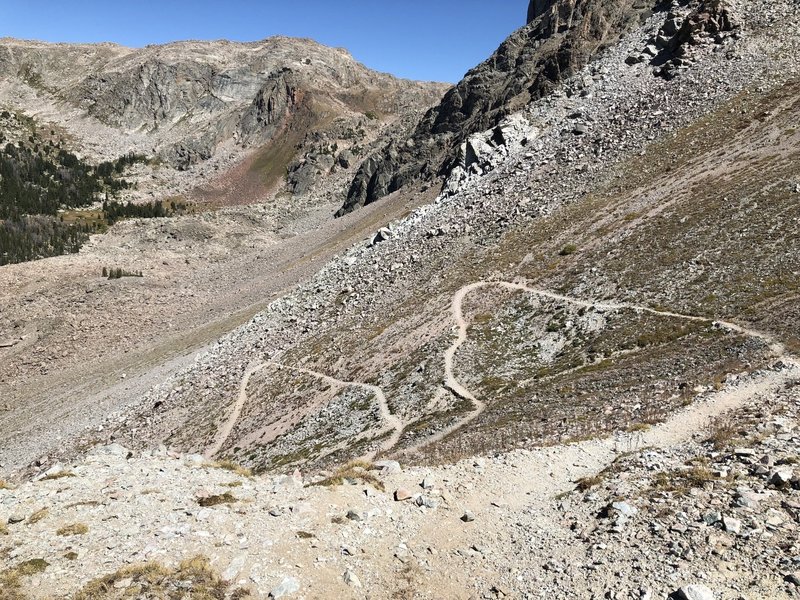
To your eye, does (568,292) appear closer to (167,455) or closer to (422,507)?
(422,507)

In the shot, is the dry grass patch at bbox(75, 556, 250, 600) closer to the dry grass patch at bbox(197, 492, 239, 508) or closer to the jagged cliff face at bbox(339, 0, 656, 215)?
the dry grass patch at bbox(197, 492, 239, 508)

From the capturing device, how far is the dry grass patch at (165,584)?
489 inches

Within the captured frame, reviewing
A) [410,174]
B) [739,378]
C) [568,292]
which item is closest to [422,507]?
[739,378]

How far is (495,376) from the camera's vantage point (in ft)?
106

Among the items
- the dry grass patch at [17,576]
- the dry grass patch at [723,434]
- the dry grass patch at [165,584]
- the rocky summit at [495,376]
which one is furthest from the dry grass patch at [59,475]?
the dry grass patch at [723,434]

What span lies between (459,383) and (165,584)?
2231 cm

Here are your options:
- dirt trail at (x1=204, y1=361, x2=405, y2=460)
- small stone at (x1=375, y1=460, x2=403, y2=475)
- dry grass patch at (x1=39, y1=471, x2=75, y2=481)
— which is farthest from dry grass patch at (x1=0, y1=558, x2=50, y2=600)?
dirt trail at (x1=204, y1=361, x2=405, y2=460)

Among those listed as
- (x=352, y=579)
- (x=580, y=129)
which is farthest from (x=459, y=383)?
(x=580, y=129)

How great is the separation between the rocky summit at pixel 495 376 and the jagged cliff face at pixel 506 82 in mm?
1083

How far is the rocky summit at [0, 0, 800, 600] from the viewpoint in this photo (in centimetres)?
1356

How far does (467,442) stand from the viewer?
A: 23.4m

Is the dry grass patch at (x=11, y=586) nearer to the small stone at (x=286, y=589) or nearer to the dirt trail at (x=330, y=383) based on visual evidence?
the small stone at (x=286, y=589)

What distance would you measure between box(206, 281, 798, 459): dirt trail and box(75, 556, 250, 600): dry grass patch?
13.1 m

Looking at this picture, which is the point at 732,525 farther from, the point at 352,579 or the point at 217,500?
the point at 217,500
